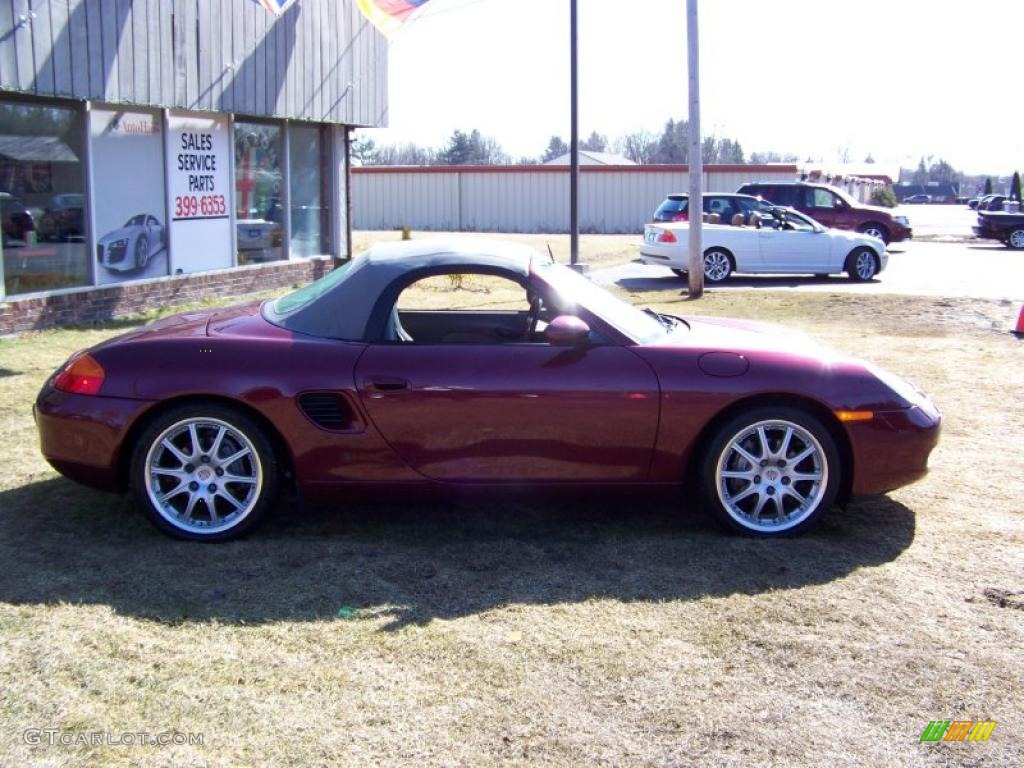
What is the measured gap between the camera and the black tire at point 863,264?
20.0 meters

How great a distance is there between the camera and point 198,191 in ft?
46.0

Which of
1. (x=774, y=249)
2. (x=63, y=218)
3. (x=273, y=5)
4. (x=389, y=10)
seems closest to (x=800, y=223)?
(x=774, y=249)

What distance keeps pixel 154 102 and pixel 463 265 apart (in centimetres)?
869

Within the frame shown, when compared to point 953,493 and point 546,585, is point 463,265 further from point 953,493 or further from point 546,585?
point 953,493

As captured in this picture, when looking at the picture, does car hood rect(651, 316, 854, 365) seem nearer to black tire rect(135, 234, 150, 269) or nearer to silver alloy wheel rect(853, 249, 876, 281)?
black tire rect(135, 234, 150, 269)

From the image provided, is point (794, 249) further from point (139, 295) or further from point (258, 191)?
point (139, 295)

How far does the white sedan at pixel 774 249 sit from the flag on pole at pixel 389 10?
273 inches

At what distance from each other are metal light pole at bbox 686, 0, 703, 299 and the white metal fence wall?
22374 mm

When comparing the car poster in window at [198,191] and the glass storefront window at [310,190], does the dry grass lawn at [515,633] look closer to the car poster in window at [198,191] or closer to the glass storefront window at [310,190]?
the car poster in window at [198,191]

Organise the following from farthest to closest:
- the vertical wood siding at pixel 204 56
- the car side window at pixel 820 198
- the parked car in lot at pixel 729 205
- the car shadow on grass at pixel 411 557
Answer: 1. the car side window at pixel 820 198
2. the parked car in lot at pixel 729 205
3. the vertical wood siding at pixel 204 56
4. the car shadow on grass at pixel 411 557

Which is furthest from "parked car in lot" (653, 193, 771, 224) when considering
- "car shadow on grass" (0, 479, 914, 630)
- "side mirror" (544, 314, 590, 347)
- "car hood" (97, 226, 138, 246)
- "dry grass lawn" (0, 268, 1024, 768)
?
"side mirror" (544, 314, 590, 347)

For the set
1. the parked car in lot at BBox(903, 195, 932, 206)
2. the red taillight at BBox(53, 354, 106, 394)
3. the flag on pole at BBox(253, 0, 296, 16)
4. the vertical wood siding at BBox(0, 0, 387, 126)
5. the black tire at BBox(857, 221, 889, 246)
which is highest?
the parked car in lot at BBox(903, 195, 932, 206)

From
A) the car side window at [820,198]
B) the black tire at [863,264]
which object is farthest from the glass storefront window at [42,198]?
the car side window at [820,198]

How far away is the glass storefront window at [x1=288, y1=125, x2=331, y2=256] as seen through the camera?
54.4 feet
